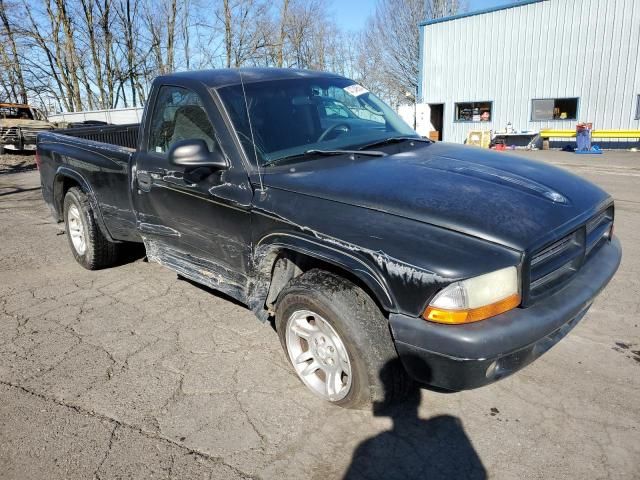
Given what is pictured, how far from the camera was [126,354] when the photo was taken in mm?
3432

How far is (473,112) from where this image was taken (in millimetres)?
22906

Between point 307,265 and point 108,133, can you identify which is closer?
point 307,265

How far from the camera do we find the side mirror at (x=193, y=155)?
2951 mm

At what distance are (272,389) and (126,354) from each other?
45.9 inches

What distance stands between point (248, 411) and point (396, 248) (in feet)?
4.25

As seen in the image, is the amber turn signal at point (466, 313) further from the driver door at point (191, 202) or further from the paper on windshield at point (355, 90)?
the paper on windshield at point (355, 90)

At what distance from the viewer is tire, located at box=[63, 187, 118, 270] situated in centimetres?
481

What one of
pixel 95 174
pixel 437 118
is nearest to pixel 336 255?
pixel 95 174

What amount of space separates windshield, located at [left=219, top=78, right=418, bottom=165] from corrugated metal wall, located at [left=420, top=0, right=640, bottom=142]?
1890cm

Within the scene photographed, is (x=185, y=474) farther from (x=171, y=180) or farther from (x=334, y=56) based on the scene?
(x=334, y=56)

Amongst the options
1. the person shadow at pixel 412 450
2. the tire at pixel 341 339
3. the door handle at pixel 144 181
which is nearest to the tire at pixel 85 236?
the door handle at pixel 144 181

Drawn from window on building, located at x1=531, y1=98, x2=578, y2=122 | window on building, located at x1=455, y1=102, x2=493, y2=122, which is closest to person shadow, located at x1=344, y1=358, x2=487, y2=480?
window on building, located at x1=531, y1=98, x2=578, y2=122

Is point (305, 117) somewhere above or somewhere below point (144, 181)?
above

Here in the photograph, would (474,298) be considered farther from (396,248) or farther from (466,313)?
(396,248)
